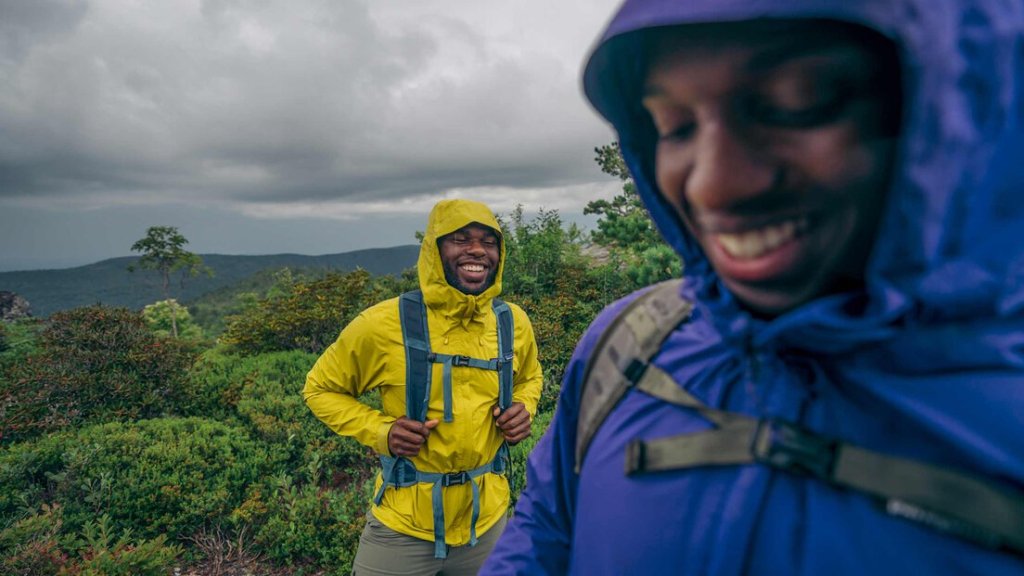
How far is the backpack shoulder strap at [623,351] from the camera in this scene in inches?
42.3

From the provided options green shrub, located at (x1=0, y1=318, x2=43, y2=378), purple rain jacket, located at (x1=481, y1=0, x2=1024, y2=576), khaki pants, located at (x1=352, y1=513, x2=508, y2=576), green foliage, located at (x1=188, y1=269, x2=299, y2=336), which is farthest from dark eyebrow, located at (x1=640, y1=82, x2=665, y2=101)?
green foliage, located at (x1=188, y1=269, x2=299, y2=336)

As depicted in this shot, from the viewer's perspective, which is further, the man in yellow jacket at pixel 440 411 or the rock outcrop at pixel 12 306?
the rock outcrop at pixel 12 306

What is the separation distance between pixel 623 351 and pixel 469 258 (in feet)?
6.93

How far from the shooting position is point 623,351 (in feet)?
3.66

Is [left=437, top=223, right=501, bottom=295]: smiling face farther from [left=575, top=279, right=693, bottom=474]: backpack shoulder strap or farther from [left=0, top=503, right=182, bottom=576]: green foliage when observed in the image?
[left=0, top=503, right=182, bottom=576]: green foliage

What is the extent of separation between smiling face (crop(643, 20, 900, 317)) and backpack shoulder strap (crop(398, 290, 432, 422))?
2.22 meters

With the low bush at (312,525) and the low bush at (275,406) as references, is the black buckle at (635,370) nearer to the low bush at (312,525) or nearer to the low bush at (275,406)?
the low bush at (312,525)

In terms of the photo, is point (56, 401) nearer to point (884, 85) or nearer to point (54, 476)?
point (54, 476)

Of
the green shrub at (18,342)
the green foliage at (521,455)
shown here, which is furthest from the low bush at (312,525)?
the green shrub at (18,342)

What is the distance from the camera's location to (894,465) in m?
0.67

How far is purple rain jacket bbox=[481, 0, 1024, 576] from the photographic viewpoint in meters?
0.60

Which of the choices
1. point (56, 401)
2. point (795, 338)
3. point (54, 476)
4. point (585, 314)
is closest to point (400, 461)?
point (795, 338)

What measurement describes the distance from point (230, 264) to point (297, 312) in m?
155

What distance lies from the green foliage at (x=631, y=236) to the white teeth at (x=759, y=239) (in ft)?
16.0
